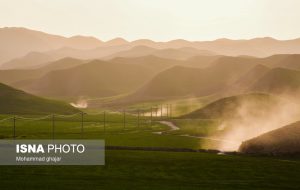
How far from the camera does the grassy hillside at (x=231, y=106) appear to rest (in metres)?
166

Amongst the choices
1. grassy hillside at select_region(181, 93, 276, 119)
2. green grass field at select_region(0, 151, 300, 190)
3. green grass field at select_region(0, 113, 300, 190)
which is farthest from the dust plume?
green grass field at select_region(0, 151, 300, 190)

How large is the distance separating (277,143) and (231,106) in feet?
300

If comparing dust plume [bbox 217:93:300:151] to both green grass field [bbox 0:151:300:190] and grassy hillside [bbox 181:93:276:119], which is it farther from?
green grass field [bbox 0:151:300:190]

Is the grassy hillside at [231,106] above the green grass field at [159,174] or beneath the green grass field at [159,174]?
above

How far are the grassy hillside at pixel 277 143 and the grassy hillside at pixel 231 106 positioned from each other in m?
77.7

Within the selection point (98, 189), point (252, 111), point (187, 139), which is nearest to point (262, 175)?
point (98, 189)

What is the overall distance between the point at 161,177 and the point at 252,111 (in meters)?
113

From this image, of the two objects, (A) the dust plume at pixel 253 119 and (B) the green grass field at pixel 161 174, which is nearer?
(B) the green grass field at pixel 161 174

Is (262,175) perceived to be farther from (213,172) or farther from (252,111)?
(252,111)

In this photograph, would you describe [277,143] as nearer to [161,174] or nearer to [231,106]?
[161,174]

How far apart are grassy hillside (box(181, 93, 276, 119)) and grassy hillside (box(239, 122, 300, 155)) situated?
7768 cm

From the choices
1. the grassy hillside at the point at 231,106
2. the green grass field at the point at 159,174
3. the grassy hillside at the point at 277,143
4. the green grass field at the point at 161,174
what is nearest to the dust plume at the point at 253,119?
the grassy hillside at the point at 231,106

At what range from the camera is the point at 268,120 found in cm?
14238

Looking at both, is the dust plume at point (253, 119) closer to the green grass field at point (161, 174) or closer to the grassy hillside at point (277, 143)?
the grassy hillside at point (277, 143)
